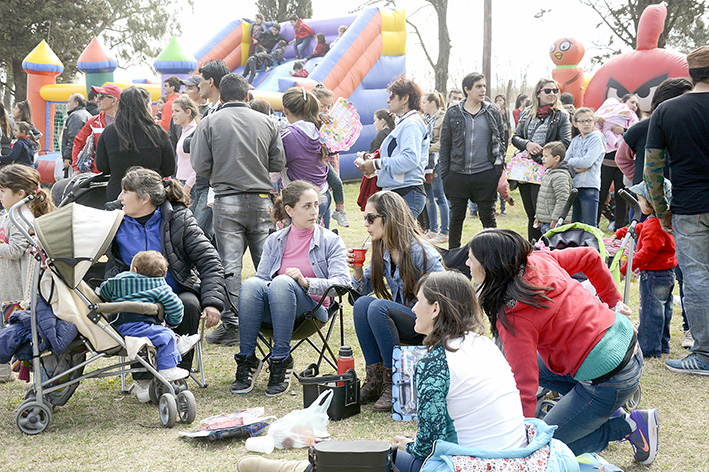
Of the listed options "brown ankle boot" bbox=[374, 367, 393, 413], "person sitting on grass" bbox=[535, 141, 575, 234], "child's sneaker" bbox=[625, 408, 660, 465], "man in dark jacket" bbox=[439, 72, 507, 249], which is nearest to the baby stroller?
"brown ankle boot" bbox=[374, 367, 393, 413]

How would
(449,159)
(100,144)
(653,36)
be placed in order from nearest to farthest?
(100,144)
(449,159)
(653,36)

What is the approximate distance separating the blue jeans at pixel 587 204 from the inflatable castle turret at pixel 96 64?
11.2 metres

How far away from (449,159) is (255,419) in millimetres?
3924

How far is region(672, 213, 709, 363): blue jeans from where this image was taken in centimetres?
431

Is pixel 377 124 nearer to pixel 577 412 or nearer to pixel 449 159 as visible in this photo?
pixel 449 159

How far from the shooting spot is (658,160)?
171 inches

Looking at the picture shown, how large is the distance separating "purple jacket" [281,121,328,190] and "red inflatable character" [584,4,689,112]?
8339 mm

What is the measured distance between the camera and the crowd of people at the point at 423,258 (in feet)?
8.38

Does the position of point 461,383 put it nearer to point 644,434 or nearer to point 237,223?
point 644,434

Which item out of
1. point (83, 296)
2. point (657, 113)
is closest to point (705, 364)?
point (657, 113)

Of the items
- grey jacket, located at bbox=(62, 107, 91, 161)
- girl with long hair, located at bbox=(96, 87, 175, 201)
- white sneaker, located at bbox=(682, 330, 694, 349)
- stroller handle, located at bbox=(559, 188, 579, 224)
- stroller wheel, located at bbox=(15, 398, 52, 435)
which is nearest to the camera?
stroller wheel, located at bbox=(15, 398, 52, 435)

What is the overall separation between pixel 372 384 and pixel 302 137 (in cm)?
250

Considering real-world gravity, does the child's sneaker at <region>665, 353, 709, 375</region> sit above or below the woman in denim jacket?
below

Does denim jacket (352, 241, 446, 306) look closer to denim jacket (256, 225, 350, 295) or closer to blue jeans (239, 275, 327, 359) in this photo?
denim jacket (256, 225, 350, 295)
